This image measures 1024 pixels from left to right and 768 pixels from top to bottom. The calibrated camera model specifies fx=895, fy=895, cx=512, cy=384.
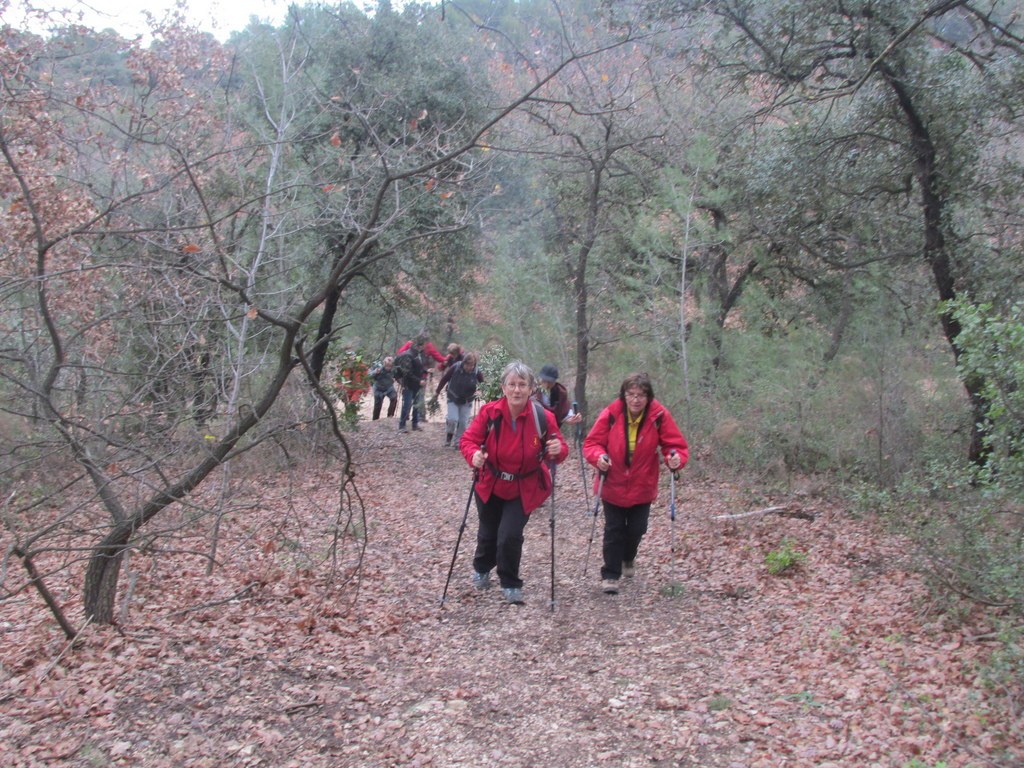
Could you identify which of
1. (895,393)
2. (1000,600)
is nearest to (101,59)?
(895,393)

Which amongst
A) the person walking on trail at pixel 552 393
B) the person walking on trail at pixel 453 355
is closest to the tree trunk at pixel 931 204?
the person walking on trail at pixel 552 393

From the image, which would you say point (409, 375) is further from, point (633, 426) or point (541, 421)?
point (541, 421)

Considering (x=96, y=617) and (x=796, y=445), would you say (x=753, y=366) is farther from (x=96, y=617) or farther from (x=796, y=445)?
(x=96, y=617)

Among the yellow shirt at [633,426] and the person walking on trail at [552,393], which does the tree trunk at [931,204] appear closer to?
the person walking on trail at [552,393]

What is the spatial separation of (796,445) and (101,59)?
1023 centimetres

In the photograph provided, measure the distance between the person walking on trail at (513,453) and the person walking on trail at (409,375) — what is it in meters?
10.6

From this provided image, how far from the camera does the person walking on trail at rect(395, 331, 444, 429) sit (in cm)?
1727

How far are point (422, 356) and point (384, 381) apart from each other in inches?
61.4

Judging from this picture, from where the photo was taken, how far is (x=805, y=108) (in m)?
10.9

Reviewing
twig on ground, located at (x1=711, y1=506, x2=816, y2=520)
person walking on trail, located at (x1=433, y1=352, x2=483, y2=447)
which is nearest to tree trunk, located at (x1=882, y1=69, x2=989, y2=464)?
twig on ground, located at (x1=711, y1=506, x2=816, y2=520)

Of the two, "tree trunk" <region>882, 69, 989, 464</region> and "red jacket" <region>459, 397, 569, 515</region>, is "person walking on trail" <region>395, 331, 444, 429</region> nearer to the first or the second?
"tree trunk" <region>882, 69, 989, 464</region>

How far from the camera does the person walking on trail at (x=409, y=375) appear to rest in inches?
693

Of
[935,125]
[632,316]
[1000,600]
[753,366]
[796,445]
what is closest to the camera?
[1000,600]

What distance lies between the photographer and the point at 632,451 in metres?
7.26
